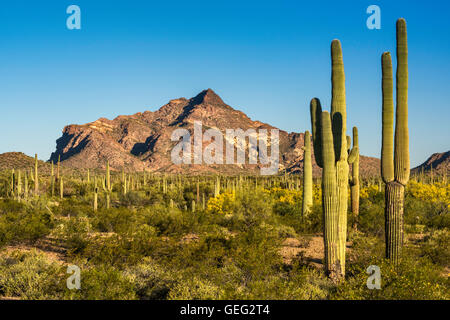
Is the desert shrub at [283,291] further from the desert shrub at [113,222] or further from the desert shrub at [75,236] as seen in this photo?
the desert shrub at [113,222]

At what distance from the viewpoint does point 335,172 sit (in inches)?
364

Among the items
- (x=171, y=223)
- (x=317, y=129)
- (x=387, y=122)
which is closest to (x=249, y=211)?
(x=171, y=223)

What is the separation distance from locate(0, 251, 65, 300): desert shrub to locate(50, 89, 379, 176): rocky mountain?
278 feet

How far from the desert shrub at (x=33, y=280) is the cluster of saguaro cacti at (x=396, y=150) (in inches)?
298

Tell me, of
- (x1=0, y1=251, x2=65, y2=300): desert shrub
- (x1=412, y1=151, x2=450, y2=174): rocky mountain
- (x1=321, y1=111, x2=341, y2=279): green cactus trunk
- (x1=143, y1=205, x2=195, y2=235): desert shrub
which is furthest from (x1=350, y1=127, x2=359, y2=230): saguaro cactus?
(x1=412, y1=151, x2=450, y2=174): rocky mountain

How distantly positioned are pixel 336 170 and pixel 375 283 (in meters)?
3.08

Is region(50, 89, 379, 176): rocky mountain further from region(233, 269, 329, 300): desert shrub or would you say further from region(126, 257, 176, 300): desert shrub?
region(233, 269, 329, 300): desert shrub

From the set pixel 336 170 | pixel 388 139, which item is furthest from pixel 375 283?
pixel 388 139

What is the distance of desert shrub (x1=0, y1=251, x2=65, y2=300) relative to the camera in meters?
7.36

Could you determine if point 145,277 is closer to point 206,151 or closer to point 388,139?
point 388,139

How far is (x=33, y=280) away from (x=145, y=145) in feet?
481

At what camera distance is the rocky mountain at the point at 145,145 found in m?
115

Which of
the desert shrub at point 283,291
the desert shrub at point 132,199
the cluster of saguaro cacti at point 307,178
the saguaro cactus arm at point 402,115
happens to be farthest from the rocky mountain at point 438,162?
the desert shrub at point 283,291
